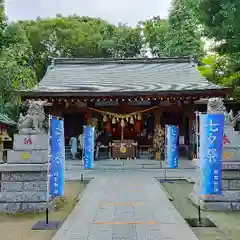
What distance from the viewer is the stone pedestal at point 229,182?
24.5 feet

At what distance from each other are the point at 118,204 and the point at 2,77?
35.7ft

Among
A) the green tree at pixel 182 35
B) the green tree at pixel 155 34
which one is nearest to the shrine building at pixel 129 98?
the green tree at pixel 182 35

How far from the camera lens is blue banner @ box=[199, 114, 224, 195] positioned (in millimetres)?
7234

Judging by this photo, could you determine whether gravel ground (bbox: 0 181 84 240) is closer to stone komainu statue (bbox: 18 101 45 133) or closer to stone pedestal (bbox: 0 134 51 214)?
stone pedestal (bbox: 0 134 51 214)

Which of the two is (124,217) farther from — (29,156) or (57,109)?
(57,109)

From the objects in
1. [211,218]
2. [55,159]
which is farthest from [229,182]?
[55,159]

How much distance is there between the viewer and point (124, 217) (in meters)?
6.59

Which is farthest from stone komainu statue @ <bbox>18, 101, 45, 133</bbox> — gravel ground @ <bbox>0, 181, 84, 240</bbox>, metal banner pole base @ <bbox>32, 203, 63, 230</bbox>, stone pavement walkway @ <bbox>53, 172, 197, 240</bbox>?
metal banner pole base @ <bbox>32, 203, 63, 230</bbox>

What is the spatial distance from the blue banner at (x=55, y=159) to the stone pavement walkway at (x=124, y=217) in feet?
2.12

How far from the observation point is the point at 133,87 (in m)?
18.5

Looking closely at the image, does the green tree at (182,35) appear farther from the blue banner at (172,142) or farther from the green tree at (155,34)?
the blue banner at (172,142)

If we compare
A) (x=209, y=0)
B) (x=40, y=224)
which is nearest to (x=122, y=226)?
(x=40, y=224)

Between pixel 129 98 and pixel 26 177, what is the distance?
10.8 metres

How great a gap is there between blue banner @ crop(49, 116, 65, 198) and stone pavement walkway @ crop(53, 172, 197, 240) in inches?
25.5
